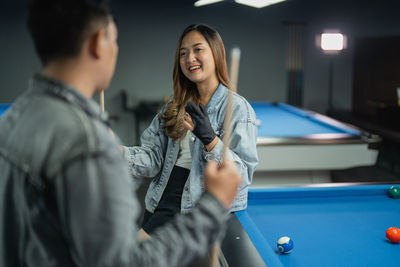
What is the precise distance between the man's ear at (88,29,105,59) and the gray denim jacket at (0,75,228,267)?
84 mm

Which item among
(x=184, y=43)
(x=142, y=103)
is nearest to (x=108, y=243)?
(x=184, y=43)

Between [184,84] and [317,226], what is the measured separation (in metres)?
0.92

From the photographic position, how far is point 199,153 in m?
1.76

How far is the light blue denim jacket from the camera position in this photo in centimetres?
170

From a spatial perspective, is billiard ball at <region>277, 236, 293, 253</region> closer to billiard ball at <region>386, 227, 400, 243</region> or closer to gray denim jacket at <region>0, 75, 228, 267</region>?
billiard ball at <region>386, 227, 400, 243</region>

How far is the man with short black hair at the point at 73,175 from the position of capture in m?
0.64

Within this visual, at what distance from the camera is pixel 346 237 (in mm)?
1557

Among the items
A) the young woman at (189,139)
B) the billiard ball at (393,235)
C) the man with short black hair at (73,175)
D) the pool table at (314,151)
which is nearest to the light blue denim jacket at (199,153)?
the young woman at (189,139)

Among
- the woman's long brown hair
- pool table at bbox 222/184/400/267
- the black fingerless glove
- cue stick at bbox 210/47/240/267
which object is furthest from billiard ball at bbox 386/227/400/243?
the woman's long brown hair

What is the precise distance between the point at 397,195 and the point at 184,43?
1293 millimetres

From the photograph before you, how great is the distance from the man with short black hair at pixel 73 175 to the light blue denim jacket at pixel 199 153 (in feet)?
2.98

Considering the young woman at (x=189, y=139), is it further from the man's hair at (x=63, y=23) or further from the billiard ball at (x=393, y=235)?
the man's hair at (x=63, y=23)

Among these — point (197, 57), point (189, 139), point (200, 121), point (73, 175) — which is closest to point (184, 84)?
point (197, 57)

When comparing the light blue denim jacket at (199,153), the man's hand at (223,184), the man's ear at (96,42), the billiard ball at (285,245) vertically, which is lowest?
the billiard ball at (285,245)
